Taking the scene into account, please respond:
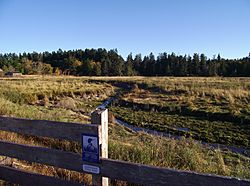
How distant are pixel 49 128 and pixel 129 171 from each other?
1.25m

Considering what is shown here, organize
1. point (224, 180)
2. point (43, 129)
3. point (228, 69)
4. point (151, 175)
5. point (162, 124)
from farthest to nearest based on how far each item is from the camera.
→ point (228, 69) < point (162, 124) < point (43, 129) < point (151, 175) < point (224, 180)

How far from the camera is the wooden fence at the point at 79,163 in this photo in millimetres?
2842

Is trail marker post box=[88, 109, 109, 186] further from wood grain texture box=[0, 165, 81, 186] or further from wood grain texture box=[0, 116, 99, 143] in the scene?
wood grain texture box=[0, 165, 81, 186]

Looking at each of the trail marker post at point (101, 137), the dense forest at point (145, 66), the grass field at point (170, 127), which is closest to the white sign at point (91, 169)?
the trail marker post at point (101, 137)

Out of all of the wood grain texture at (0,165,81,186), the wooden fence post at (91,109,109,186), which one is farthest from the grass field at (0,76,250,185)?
the wooden fence post at (91,109,109,186)

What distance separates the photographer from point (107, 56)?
120188mm

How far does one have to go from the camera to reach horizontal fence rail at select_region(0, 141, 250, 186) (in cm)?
274

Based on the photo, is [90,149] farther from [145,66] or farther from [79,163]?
[145,66]

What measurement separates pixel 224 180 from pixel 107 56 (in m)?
119

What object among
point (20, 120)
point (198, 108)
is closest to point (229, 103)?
point (198, 108)

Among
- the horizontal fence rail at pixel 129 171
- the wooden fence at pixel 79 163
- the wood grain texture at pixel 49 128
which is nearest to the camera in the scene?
the horizontal fence rail at pixel 129 171

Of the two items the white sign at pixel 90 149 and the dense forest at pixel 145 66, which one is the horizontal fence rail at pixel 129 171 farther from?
the dense forest at pixel 145 66

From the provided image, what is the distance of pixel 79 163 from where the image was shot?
3.36m

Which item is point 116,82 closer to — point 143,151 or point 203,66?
point 203,66
